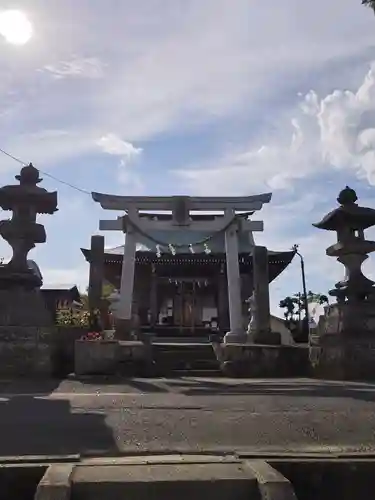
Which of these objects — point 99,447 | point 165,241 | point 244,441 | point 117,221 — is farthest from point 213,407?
point 165,241

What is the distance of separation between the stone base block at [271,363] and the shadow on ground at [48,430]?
778 cm

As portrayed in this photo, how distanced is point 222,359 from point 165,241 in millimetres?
10032

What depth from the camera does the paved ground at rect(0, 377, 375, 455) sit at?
5.60 metres

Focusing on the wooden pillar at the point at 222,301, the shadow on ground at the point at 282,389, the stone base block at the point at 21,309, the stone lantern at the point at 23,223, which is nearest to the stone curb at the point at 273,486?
the shadow on ground at the point at 282,389

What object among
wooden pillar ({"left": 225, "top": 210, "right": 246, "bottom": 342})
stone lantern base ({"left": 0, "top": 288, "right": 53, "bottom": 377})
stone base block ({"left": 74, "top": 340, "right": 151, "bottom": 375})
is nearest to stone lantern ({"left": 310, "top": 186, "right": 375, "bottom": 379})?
stone base block ({"left": 74, "top": 340, "right": 151, "bottom": 375})

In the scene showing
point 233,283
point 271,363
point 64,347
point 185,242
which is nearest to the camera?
point 64,347

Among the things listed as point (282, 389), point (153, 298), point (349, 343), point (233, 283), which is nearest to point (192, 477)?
point (282, 389)

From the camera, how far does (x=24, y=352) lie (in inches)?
520

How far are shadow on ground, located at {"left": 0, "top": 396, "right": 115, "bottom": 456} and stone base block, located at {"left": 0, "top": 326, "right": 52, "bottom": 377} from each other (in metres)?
4.80

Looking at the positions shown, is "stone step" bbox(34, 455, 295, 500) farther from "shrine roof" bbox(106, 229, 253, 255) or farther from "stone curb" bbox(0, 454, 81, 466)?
"shrine roof" bbox(106, 229, 253, 255)

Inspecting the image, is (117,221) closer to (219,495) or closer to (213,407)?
(213,407)

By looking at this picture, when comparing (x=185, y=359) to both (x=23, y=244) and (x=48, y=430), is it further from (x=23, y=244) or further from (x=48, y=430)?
(x=48, y=430)

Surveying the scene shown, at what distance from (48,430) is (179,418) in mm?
1734

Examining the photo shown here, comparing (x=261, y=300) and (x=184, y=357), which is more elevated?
Result: (x=261, y=300)
